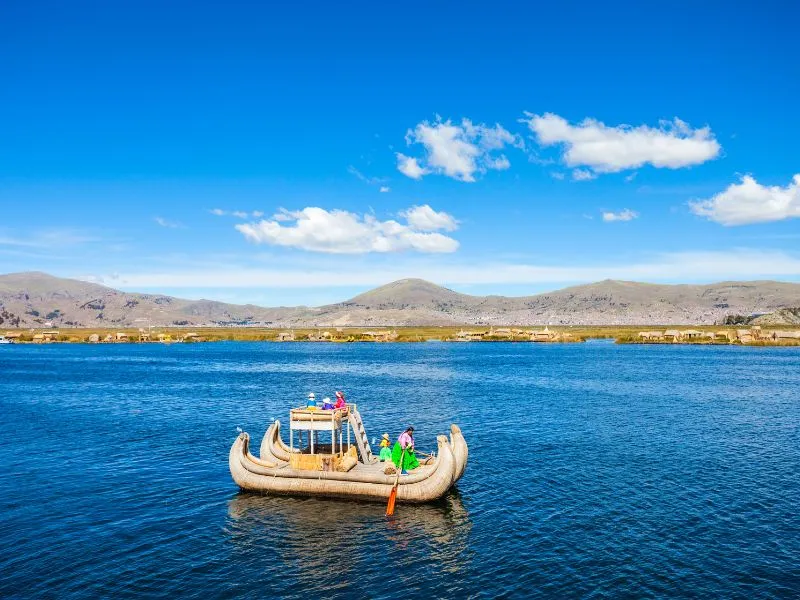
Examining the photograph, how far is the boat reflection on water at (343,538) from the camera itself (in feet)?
74.6

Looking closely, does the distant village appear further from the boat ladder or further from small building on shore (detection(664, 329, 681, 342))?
the boat ladder

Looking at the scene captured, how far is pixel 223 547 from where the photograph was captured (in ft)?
81.9

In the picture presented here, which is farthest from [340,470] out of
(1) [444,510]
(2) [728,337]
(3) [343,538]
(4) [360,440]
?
(2) [728,337]

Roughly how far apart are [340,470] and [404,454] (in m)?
3.38

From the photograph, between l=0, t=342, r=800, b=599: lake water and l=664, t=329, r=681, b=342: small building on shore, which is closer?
l=0, t=342, r=800, b=599: lake water

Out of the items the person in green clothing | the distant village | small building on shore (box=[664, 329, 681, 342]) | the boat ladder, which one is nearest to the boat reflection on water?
the person in green clothing

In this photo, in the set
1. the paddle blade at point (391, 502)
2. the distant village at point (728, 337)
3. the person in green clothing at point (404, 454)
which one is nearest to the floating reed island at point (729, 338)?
the distant village at point (728, 337)

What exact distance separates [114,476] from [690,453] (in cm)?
3699

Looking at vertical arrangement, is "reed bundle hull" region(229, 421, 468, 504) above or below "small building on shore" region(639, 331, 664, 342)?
below

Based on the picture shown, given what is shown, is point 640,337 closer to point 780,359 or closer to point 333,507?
point 780,359

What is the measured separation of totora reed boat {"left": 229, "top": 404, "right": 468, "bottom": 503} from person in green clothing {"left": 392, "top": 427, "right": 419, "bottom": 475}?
1.84ft

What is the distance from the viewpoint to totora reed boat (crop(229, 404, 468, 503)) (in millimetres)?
29703

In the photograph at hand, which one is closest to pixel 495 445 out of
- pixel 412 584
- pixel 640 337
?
pixel 412 584

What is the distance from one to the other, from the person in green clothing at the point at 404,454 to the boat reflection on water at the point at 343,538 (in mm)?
2123
